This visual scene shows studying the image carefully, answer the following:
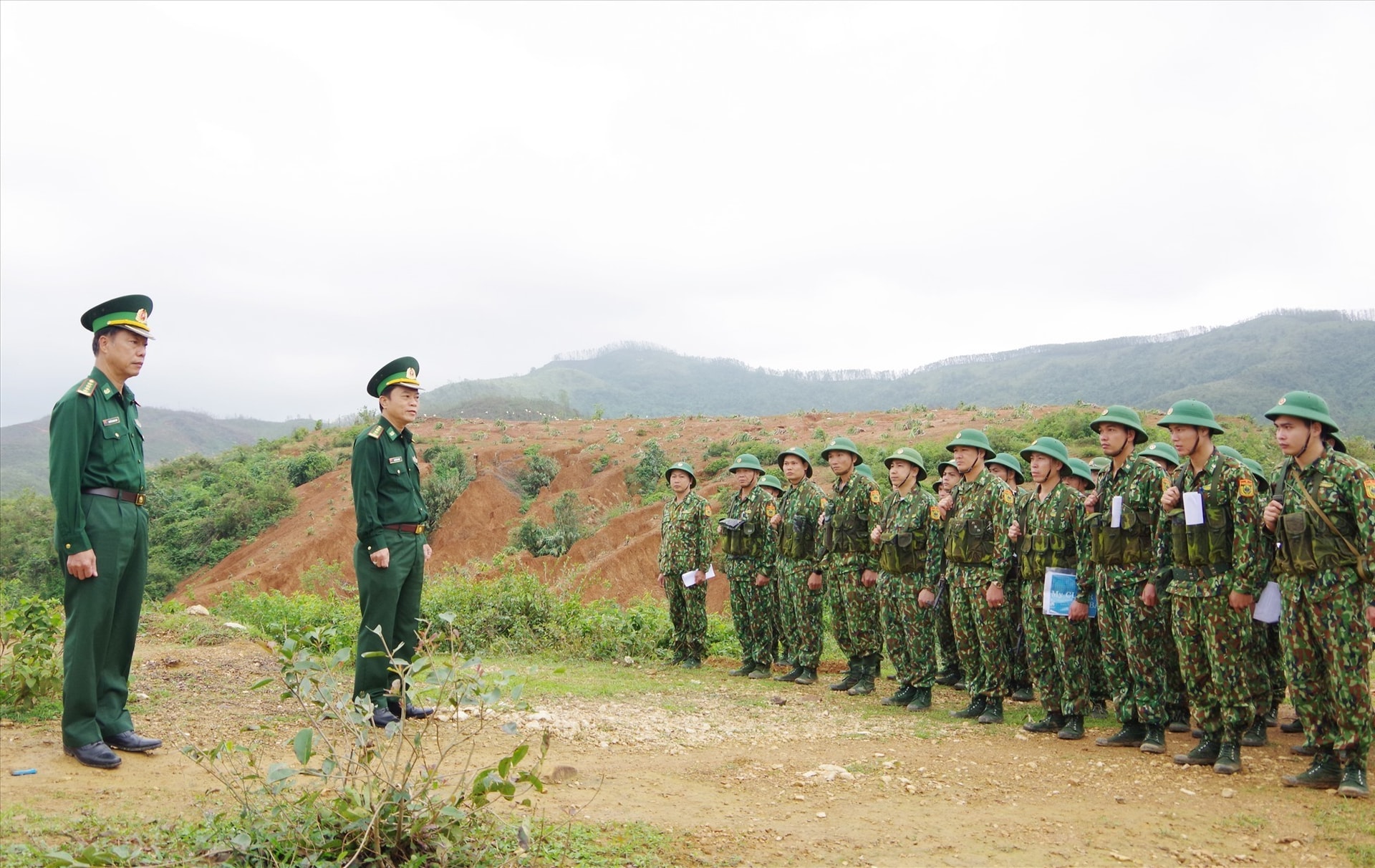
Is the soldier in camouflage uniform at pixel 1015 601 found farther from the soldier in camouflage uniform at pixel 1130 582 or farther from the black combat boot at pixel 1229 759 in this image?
the black combat boot at pixel 1229 759

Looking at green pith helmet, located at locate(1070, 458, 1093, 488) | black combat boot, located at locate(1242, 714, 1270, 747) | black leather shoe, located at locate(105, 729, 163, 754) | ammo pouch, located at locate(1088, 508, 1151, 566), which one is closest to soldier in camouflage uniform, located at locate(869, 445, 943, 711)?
green pith helmet, located at locate(1070, 458, 1093, 488)

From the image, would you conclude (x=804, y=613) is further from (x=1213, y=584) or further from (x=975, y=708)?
(x=1213, y=584)

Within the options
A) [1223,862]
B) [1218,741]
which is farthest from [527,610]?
[1223,862]

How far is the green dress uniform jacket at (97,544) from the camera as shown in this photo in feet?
14.9

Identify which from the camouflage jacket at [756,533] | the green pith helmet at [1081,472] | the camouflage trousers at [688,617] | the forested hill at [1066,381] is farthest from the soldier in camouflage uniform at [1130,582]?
Result: the forested hill at [1066,381]

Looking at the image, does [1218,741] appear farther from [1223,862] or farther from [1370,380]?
[1370,380]

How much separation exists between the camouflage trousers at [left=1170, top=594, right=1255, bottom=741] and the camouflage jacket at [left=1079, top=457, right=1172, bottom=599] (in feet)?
1.21

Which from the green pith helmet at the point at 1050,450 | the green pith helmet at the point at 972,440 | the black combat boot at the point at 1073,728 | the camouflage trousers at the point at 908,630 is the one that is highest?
the green pith helmet at the point at 972,440

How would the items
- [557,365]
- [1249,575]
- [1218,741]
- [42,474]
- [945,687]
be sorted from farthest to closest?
[557,365]
[42,474]
[945,687]
[1218,741]
[1249,575]

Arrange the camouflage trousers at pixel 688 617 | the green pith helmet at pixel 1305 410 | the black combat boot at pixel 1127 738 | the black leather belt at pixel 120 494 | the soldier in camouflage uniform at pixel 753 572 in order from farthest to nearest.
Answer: the camouflage trousers at pixel 688 617
the soldier in camouflage uniform at pixel 753 572
the black combat boot at pixel 1127 738
the green pith helmet at pixel 1305 410
the black leather belt at pixel 120 494

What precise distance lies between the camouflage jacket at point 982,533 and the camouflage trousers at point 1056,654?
0.95 ft

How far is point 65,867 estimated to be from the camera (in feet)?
9.15

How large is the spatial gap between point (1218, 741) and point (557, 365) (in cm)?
15947

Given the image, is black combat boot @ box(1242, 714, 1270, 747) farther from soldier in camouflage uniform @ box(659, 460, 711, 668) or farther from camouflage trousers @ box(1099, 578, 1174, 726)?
soldier in camouflage uniform @ box(659, 460, 711, 668)
